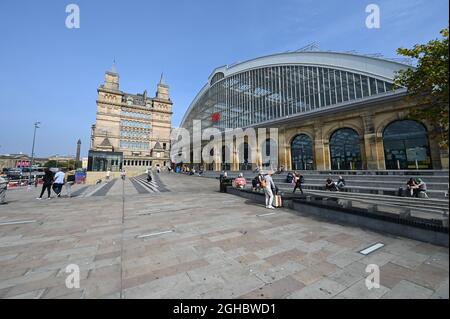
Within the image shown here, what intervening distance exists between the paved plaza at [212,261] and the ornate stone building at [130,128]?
64847 mm

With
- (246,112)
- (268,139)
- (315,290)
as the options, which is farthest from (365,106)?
(315,290)

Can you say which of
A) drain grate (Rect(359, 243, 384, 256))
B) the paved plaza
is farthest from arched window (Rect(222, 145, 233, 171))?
drain grate (Rect(359, 243, 384, 256))

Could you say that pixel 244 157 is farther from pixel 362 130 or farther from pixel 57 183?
pixel 57 183

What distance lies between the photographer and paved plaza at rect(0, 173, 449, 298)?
2785mm

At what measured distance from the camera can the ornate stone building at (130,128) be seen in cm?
6775

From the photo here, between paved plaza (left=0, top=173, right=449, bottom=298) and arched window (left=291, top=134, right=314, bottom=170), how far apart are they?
793 inches

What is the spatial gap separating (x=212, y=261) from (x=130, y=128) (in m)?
79.5

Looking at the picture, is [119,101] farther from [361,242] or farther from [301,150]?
[361,242]

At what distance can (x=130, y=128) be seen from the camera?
73250 millimetres

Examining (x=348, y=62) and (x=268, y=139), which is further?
(x=268, y=139)

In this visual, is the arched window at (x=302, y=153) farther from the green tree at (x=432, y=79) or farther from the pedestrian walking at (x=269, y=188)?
the green tree at (x=432, y=79)

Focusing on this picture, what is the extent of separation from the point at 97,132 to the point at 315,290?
3137 inches

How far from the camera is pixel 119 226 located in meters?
6.11

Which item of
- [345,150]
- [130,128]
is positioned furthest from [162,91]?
[345,150]
